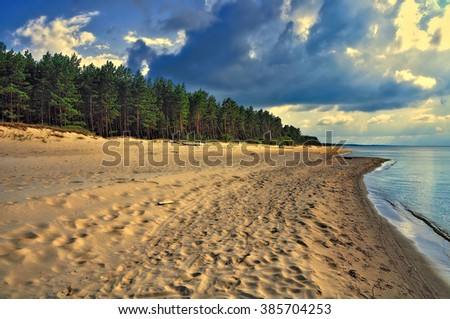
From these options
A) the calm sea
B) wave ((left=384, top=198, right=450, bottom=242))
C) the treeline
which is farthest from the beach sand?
the treeline

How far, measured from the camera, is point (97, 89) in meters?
54.6

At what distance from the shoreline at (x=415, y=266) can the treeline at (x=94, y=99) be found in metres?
51.2

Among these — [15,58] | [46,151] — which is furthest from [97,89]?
[46,151]

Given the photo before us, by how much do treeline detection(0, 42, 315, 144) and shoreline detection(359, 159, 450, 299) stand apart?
51.2 meters

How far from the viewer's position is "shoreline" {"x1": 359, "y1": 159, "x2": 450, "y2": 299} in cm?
533

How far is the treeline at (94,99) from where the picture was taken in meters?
45.9

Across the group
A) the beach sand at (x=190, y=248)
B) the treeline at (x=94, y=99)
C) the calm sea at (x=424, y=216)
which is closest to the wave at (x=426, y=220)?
the calm sea at (x=424, y=216)

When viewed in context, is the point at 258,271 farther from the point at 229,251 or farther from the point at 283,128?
the point at 283,128

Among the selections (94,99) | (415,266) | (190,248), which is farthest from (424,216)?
(94,99)

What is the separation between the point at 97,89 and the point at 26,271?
2272 inches

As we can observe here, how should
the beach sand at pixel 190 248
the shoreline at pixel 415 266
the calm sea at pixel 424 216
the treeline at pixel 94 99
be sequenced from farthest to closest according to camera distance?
the treeline at pixel 94 99, the calm sea at pixel 424 216, the shoreline at pixel 415 266, the beach sand at pixel 190 248

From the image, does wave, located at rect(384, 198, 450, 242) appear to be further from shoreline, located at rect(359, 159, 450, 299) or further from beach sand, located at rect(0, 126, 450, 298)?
beach sand, located at rect(0, 126, 450, 298)

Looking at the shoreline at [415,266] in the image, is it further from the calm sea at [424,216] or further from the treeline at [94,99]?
the treeline at [94,99]
